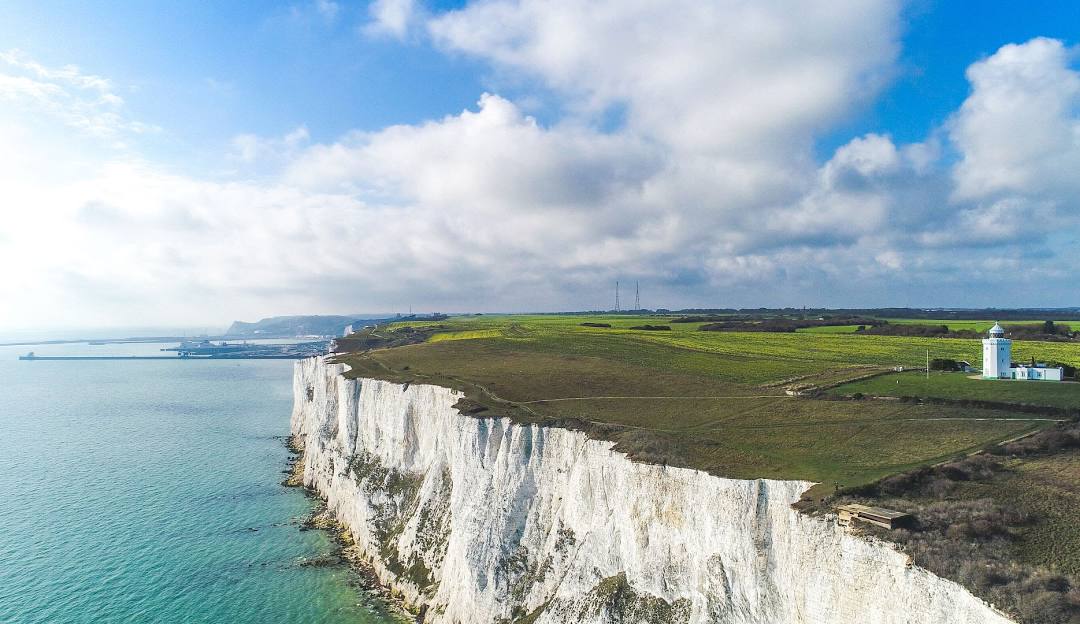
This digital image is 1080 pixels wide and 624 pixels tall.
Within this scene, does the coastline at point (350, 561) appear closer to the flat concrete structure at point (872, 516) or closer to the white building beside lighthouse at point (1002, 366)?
the flat concrete structure at point (872, 516)

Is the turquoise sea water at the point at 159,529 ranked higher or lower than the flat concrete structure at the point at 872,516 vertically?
lower

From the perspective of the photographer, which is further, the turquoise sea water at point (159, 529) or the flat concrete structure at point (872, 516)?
the turquoise sea water at point (159, 529)

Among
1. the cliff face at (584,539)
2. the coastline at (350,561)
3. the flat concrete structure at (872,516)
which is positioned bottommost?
the coastline at (350,561)

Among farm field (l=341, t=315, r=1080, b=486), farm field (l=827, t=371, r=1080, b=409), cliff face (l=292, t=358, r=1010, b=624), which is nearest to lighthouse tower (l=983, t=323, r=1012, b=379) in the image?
farm field (l=827, t=371, r=1080, b=409)

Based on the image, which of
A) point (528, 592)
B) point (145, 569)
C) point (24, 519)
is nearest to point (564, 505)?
point (528, 592)

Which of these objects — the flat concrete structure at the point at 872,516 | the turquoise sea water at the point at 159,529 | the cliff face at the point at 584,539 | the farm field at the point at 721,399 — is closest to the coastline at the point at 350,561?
the turquoise sea water at the point at 159,529

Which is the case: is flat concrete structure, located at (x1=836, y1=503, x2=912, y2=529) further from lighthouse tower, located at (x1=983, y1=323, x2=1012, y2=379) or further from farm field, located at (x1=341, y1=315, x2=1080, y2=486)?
lighthouse tower, located at (x1=983, y1=323, x2=1012, y2=379)
